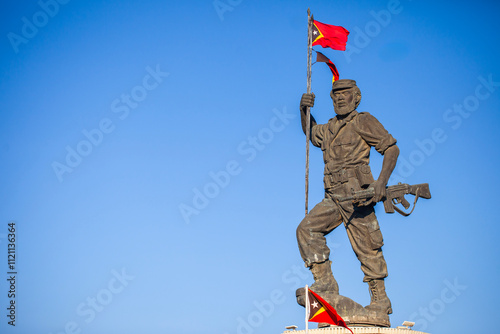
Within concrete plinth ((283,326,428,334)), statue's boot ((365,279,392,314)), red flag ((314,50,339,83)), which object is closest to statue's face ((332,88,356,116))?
red flag ((314,50,339,83))

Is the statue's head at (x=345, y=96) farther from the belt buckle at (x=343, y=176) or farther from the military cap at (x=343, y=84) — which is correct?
the belt buckle at (x=343, y=176)

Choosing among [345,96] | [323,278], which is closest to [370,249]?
[323,278]

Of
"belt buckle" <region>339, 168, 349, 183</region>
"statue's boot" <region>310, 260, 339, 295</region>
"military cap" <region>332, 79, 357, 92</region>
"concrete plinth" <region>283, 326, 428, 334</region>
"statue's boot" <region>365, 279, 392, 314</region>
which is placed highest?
"military cap" <region>332, 79, 357, 92</region>

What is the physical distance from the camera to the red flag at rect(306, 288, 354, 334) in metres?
14.1

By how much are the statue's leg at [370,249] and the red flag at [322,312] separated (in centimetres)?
174

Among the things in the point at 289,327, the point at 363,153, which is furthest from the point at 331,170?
the point at 289,327

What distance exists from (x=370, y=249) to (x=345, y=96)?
3.23 meters

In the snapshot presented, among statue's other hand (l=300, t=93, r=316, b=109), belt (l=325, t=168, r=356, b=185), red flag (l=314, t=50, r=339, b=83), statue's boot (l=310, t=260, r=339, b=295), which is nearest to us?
statue's boot (l=310, t=260, r=339, b=295)

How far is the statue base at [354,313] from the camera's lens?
600 inches

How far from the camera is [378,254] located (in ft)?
52.5

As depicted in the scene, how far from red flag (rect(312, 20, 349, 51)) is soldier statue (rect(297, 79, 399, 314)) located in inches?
69.2

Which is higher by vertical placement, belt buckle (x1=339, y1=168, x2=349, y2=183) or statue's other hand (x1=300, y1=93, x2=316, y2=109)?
statue's other hand (x1=300, y1=93, x2=316, y2=109)

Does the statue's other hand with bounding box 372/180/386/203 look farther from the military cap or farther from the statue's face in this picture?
the military cap

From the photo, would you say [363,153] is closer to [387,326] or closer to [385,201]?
[385,201]
